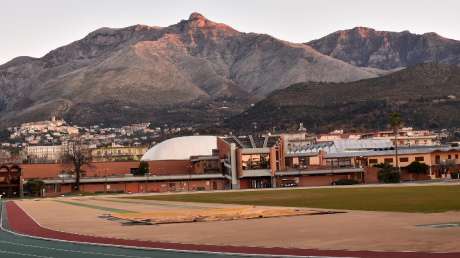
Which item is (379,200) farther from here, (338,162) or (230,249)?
(338,162)

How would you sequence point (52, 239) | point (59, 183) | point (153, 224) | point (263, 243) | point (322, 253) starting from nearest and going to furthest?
point (322, 253)
point (263, 243)
point (52, 239)
point (153, 224)
point (59, 183)

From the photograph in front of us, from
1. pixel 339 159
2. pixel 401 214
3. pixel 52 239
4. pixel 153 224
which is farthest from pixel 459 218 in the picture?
pixel 339 159

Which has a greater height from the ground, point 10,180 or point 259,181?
point 10,180

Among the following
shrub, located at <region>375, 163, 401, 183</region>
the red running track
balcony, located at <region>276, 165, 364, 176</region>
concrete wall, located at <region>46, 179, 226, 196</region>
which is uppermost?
balcony, located at <region>276, 165, 364, 176</region>

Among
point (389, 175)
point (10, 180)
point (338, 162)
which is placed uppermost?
point (338, 162)

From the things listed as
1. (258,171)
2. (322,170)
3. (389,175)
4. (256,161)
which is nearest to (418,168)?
(389,175)

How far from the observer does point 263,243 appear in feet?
91.7

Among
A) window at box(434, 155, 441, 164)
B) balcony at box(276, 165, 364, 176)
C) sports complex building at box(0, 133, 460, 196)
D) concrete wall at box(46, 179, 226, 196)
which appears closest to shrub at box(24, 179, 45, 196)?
sports complex building at box(0, 133, 460, 196)

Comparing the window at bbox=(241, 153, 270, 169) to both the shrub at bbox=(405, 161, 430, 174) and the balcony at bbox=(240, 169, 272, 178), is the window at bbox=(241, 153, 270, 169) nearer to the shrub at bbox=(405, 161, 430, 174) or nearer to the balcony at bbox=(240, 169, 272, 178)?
the balcony at bbox=(240, 169, 272, 178)

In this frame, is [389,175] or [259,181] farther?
[259,181]

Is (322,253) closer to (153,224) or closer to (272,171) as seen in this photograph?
(153,224)

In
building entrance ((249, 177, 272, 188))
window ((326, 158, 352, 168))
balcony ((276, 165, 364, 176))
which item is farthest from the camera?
window ((326, 158, 352, 168))

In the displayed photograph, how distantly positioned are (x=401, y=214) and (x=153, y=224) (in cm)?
1356

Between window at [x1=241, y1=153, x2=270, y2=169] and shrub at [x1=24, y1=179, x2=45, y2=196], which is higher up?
window at [x1=241, y1=153, x2=270, y2=169]
